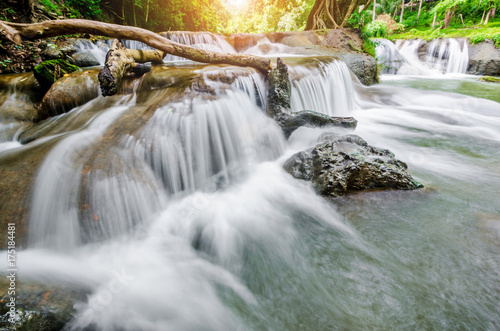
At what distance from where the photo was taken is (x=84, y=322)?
1.32 metres

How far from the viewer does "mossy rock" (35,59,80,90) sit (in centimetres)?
379

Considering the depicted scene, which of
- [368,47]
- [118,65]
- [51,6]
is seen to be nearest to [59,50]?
[118,65]

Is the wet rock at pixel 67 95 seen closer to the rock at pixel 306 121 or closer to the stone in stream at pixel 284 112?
the stone in stream at pixel 284 112

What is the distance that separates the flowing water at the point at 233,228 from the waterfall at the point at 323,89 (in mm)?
1442

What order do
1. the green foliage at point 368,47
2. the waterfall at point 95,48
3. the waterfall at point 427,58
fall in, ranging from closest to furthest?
1. the waterfall at point 95,48
2. the green foliage at point 368,47
3. the waterfall at point 427,58

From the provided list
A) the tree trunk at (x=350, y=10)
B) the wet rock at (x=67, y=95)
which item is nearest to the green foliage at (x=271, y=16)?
the tree trunk at (x=350, y=10)

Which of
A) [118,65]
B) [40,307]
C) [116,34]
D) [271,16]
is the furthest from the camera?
[271,16]

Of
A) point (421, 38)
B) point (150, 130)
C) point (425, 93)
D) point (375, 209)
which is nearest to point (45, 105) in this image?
point (150, 130)

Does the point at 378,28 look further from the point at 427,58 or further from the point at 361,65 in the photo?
the point at 361,65

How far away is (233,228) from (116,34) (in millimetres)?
4275

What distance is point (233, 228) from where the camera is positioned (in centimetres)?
241

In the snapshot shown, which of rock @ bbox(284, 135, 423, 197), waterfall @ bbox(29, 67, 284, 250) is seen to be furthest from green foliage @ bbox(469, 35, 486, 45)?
waterfall @ bbox(29, 67, 284, 250)

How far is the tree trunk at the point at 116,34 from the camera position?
3.64m

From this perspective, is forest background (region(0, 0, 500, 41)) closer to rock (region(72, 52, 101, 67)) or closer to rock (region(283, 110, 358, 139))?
rock (region(72, 52, 101, 67))
